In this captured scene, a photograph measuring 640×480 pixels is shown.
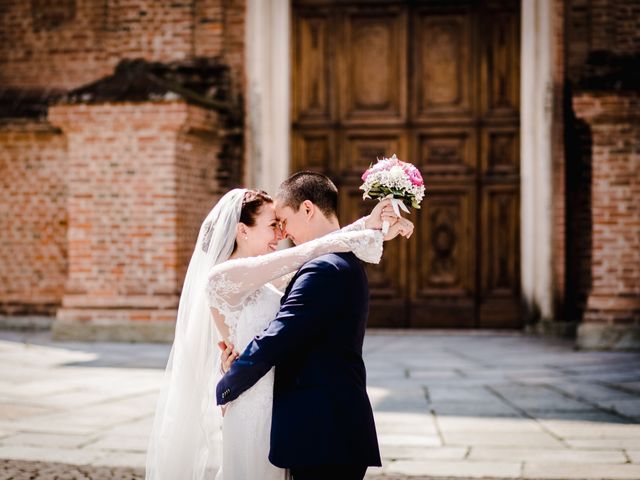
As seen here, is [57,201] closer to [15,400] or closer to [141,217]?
[141,217]

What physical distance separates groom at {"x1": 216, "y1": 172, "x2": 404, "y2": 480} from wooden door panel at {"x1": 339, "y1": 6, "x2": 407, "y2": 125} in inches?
332

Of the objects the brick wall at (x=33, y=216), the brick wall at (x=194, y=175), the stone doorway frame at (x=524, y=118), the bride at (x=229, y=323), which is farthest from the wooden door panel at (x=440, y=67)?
the bride at (x=229, y=323)

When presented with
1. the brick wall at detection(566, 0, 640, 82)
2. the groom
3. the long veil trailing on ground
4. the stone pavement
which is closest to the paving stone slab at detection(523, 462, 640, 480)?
the stone pavement

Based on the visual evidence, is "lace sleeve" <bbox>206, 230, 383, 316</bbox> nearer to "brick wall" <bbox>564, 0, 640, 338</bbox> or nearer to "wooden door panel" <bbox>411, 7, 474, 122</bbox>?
"brick wall" <bbox>564, 0, 640, 338</bbox>

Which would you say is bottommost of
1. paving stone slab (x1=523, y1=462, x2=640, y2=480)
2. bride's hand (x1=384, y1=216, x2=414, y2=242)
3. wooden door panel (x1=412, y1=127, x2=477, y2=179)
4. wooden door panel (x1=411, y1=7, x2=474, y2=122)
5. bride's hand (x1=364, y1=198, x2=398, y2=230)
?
paving stone slab (x1=523, y1=462, x2=640, y2=480)

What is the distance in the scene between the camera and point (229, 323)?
3191mm

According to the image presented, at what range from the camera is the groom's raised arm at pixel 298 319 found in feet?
9.25

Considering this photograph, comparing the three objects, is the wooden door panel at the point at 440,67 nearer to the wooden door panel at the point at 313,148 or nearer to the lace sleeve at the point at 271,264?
the wooden door panel at the point at 313,148

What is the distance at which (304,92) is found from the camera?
11398 millimetres

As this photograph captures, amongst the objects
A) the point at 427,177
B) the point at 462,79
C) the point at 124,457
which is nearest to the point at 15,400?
Result: the point at 124,457

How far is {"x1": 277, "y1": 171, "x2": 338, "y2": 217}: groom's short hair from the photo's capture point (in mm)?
3031

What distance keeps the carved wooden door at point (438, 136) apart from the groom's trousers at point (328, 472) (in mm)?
8235

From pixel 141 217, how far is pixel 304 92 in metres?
2.66

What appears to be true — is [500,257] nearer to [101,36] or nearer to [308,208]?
[101,36]
